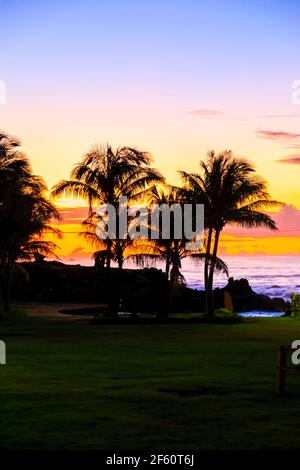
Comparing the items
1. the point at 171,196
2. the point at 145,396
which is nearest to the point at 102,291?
the point at 171,196

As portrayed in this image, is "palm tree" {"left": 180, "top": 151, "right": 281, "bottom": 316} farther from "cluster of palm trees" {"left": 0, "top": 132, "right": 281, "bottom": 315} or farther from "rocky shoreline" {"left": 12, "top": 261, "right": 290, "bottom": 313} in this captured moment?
"rocky shoreline" {"left": 12, "top": 261, "right": 290, "bottom": 313}

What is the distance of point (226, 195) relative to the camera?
4244cm

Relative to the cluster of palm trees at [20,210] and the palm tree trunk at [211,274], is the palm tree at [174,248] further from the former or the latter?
the cluster of palm trees at [20,210]

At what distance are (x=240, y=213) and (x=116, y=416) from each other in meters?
30.1

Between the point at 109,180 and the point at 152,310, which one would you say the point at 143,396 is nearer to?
the point at 109,180

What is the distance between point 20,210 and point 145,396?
1085 inches

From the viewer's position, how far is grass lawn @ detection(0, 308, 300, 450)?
11844mm

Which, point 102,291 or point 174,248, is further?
point 102,291

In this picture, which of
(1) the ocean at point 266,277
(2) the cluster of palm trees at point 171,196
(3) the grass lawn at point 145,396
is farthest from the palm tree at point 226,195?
(1) the ocean at point 266,277

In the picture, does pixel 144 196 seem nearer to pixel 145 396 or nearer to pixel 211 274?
pixel 211 274
